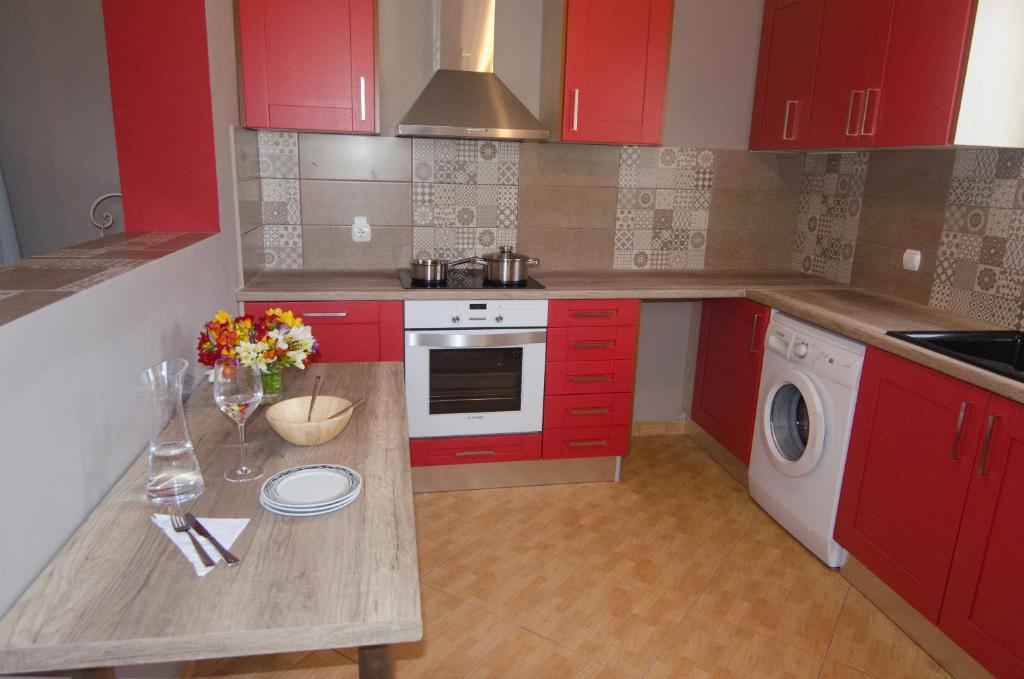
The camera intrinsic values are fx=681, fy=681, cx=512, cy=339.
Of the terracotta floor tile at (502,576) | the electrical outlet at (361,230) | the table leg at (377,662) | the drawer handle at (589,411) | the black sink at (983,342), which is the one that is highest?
the electrical outlet at (361,230)

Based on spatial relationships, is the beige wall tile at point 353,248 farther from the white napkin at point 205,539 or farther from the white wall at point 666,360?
the white napkin at point 205,539

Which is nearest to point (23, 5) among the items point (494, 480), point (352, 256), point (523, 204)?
point (352, 256)

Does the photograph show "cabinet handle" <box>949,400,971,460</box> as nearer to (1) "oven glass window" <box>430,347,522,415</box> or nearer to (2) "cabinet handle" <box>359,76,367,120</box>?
(1) "oven glass window" <box>430,347,522,415</box>

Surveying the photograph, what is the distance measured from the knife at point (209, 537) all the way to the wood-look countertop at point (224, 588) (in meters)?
0.02

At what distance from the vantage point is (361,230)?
3.20 m

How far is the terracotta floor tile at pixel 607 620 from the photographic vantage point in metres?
2.06

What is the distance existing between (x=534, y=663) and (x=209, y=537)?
4.07 ft

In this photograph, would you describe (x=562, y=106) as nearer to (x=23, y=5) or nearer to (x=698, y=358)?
(x=698, y=358)

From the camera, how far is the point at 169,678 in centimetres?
176

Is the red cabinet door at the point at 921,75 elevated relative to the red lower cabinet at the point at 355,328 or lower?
elevated

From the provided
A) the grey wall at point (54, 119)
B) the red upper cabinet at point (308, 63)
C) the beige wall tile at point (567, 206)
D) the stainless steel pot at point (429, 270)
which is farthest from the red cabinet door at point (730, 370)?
the grey wall at point (54, 119)

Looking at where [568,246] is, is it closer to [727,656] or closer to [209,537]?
[727,656]

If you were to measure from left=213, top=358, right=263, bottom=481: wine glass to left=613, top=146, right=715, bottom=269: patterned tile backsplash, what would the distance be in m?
2.43

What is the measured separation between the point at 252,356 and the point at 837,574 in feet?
7.16
